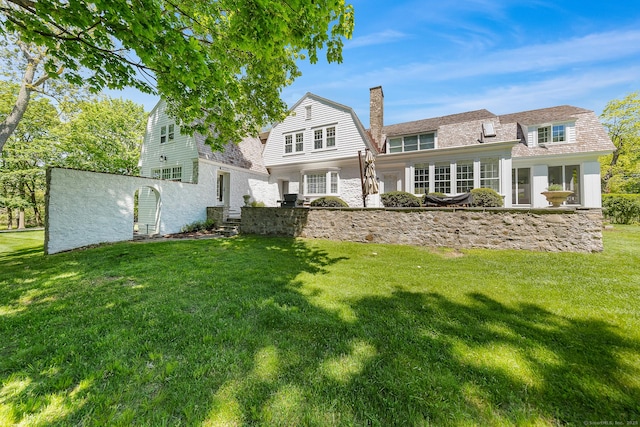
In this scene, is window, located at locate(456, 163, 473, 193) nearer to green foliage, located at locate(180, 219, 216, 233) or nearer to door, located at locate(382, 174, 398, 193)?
door, located at locate(382, 174, 398, 193)

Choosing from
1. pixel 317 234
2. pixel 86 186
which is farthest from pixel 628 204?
pixel 86 186

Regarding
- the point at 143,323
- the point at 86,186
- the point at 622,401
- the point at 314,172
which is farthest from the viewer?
the point at 314,172

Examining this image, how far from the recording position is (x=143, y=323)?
289 centimetres

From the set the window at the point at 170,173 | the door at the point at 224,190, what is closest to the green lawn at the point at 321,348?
the window at the point at 170,173

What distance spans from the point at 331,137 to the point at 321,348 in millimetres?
14000

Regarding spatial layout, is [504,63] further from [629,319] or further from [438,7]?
[629,319]

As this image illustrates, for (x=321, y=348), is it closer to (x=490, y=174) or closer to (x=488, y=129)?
(x=490, y=174)

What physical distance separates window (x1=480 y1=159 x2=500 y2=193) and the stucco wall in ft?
51.9

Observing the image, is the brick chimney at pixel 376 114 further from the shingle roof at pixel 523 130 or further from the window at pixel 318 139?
the window at pixel 318 139

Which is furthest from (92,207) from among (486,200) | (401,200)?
(486,200)

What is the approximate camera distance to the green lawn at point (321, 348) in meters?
1.68

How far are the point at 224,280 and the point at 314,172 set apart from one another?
469 inches

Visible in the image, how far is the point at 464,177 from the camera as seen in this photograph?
12.7m

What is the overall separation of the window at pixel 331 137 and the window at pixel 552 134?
38.9ft
